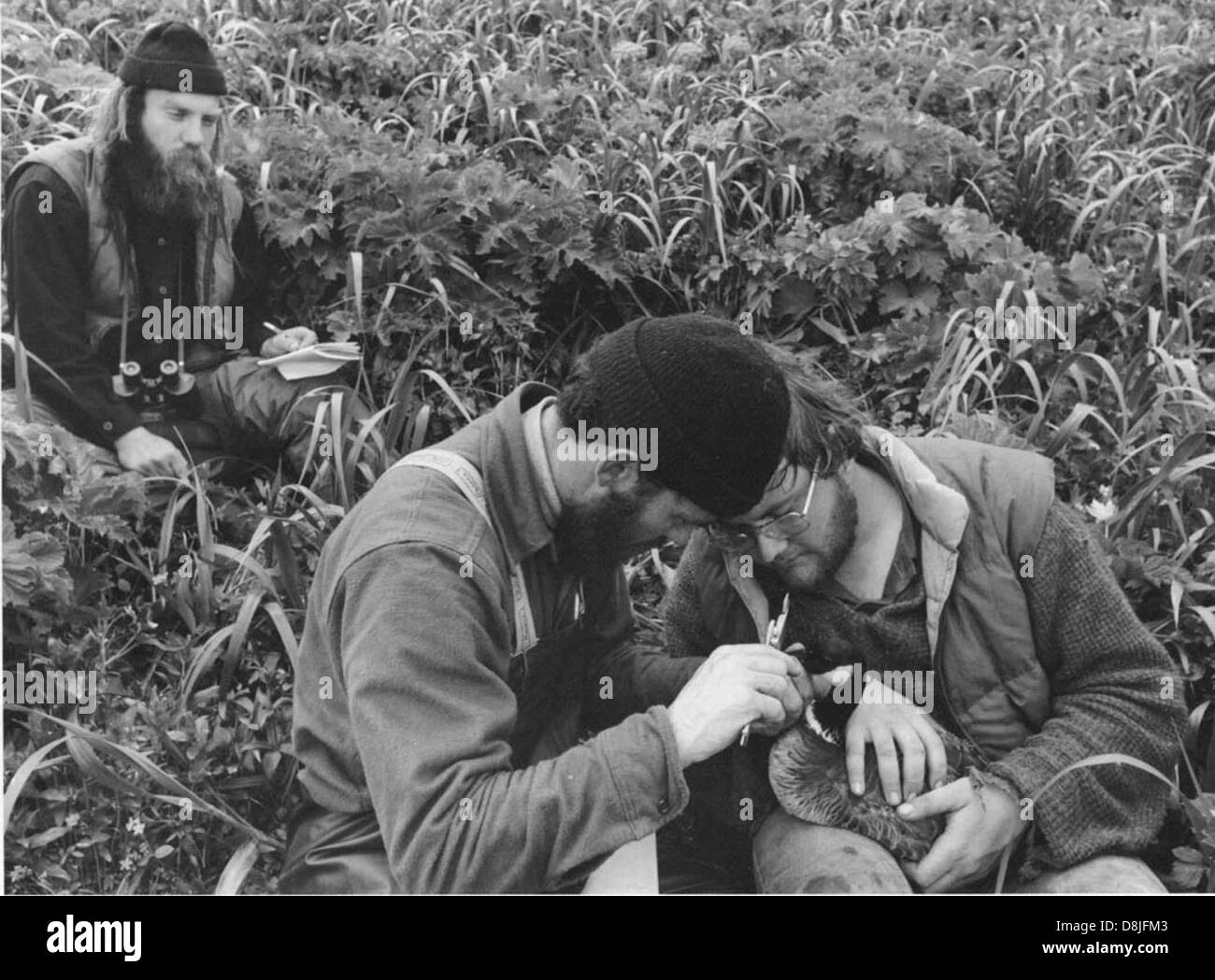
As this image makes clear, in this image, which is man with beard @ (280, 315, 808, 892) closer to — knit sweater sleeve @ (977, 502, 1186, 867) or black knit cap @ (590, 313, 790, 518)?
black knit cap @ (590, 313, 790, 518)

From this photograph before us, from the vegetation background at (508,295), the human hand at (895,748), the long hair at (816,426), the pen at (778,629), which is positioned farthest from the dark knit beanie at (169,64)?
the human hand at (895,748)

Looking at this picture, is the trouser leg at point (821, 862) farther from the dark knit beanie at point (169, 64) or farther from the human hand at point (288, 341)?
the dark knit beanie at point (169, 64)

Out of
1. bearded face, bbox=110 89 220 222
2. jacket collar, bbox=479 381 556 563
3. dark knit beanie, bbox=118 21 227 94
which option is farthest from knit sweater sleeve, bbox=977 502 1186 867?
dark knit beanie, bbox=118 21 227 94

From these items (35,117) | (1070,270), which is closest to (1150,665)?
(1070,270)

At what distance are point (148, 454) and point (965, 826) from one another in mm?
1660

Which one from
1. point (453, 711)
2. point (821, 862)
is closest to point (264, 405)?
point (453, 711)

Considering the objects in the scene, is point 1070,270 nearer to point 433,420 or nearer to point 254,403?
point 433,420

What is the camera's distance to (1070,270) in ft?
10.2

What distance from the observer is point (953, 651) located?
2.29 metres

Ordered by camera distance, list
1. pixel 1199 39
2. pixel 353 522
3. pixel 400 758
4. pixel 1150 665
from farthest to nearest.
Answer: pixel 1199 39 → pixel 1150 665 → pixel 353 522 → pixel 400 758

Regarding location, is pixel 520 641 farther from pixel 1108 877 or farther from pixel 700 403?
pixel 1108 877

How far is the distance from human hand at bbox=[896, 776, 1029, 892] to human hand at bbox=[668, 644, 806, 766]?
0.30 m

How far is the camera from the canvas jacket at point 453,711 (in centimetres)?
191

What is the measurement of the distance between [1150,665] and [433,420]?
1424 millimetres
